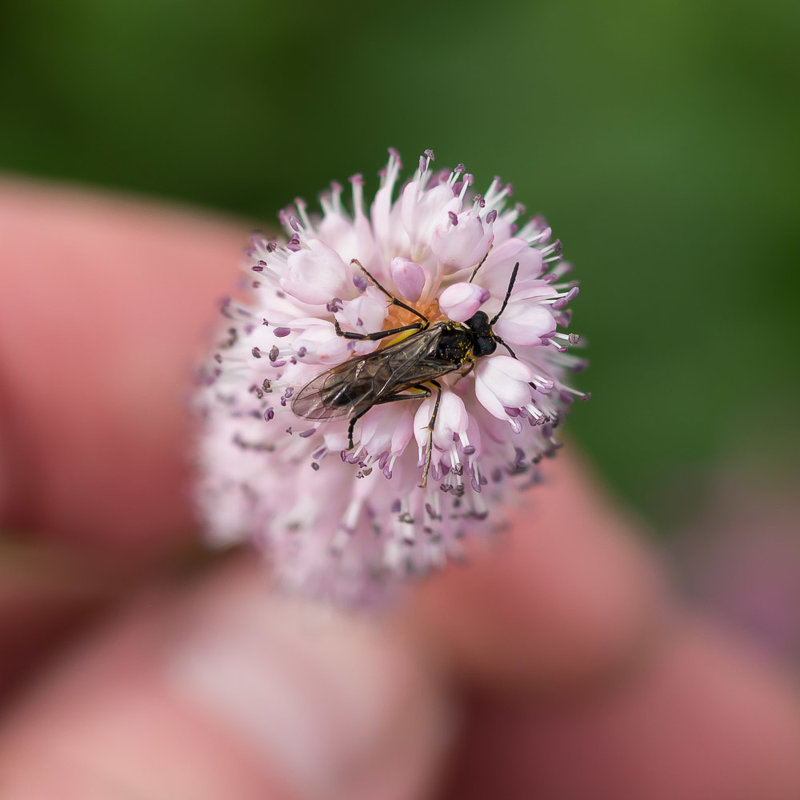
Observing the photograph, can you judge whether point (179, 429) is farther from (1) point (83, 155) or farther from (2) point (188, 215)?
(1) point (83, 155)

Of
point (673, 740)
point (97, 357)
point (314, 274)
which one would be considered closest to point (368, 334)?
point (314, 274)

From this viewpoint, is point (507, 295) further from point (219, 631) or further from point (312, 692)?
point (219, 631)

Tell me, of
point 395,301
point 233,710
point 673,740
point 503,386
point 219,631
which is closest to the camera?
point 503,386

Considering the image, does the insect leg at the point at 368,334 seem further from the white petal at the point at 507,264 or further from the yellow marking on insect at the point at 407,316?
the white petal at the point at 507,264

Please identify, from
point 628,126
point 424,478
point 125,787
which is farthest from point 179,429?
point 628,126

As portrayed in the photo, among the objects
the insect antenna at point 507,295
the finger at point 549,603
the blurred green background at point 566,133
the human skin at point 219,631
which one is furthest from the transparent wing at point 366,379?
the blurred green background at point 566,133
